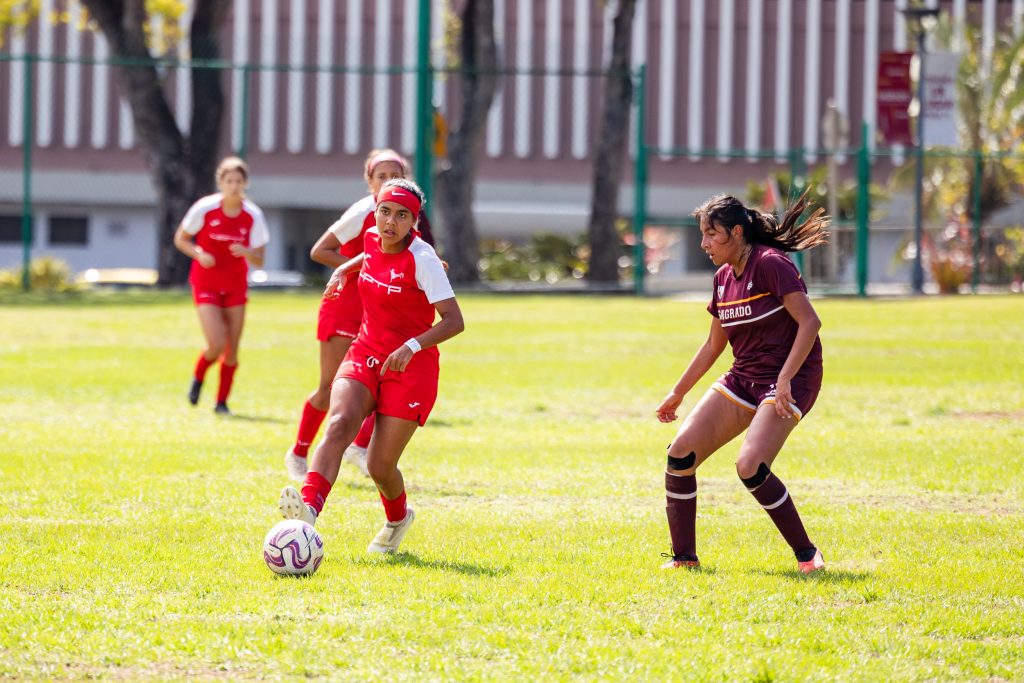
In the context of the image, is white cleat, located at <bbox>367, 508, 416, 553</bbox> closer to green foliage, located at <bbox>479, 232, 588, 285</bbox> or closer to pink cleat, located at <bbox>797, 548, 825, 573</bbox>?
pink cleat, located at <bbox>797, 548, 825, 573</bbox>

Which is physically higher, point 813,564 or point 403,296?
point 403,296

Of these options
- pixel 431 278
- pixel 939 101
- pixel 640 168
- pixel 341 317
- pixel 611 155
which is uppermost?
pixel 939 101

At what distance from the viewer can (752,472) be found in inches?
263

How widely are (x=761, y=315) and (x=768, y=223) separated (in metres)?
0.43

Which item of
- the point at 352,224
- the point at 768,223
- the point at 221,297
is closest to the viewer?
the point at 768,223

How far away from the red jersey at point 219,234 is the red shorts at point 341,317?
3016mm

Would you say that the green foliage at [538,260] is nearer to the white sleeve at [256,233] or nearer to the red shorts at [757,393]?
the white sleeve at [256,233]

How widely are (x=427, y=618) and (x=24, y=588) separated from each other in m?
1.62

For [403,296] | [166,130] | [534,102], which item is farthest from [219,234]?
[534,102]

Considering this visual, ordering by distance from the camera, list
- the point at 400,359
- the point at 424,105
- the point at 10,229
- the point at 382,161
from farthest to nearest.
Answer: the point at 10,229 → the point at 424,105 → the point at 382,161 → the point at 400,359

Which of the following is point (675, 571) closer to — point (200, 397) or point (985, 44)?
point (200, 397)

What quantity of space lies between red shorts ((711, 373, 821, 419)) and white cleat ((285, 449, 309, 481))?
9.60 feet

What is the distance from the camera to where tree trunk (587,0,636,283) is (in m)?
30.1

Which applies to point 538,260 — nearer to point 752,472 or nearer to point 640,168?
point 640,168
